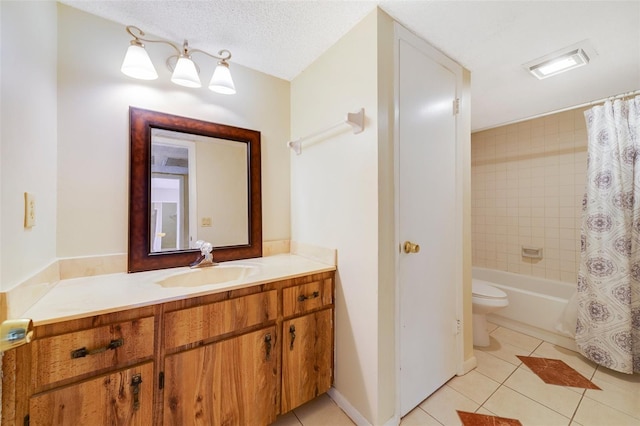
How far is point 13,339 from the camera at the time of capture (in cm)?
58

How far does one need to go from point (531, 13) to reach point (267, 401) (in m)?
2.34

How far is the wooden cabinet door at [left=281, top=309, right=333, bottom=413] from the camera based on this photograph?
1.27 metres

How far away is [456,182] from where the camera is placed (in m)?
1.66

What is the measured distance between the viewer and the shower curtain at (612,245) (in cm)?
165

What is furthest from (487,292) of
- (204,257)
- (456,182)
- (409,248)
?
(204,257)

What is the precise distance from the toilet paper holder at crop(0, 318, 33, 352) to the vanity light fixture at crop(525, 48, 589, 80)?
2.68 meters

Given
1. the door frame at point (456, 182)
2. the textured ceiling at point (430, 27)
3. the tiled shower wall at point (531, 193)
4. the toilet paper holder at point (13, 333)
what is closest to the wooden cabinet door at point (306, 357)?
the door frame at point (456, 182)

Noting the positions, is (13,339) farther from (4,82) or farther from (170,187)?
(170,187)

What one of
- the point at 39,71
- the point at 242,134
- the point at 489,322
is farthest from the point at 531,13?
the point at 489,322

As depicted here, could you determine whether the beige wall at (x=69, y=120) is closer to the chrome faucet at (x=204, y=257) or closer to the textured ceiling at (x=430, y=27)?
the textured ceiling at (x=430, y=27)

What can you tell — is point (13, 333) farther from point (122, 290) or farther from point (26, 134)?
point (26, 134)

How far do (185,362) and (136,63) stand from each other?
1431 millimetres

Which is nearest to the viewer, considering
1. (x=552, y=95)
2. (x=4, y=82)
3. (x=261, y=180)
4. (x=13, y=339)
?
(x=13, y=339)

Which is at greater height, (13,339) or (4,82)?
(4,82)
